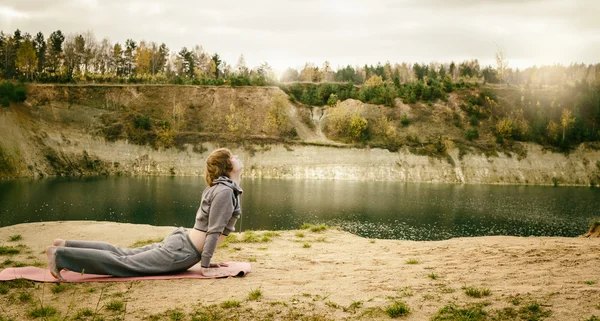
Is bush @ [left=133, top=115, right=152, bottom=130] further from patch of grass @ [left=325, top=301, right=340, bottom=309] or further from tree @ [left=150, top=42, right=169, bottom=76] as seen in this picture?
patch of grass @ [left=325, top=301, right=340, bottom=309]

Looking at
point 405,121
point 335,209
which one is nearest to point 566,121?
point 405,121

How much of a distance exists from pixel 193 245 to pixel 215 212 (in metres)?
0.84

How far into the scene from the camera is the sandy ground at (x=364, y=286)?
684cm

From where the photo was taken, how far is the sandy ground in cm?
684

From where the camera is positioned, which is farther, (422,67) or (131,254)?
(422,67)

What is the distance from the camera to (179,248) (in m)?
8.71

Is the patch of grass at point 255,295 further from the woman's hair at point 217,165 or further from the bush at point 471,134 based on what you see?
the bush at point 471,134

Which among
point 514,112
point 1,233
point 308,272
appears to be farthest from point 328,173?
point 308,272

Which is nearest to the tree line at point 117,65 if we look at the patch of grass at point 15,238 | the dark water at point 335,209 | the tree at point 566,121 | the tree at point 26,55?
the tree at point 26,55

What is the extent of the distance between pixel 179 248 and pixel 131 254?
3.32 feet

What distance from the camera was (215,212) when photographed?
8.58 meters

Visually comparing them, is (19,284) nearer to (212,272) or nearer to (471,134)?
(212,272)

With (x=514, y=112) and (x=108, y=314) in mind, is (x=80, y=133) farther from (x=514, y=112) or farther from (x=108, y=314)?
(x=514, y=112)

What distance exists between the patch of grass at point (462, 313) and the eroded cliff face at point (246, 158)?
67.6 metres
